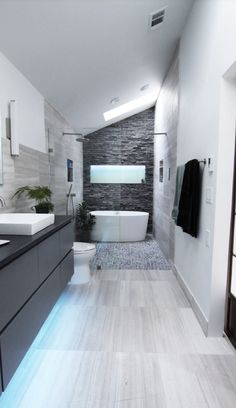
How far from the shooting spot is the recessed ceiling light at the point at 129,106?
452 cm

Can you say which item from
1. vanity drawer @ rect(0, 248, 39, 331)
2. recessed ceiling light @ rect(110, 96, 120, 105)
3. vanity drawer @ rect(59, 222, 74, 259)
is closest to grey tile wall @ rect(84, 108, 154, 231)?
recessed ceiling light @ rect(110, 96, 120, 105)

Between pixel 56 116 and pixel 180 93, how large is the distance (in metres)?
1.88

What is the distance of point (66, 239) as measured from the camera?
2234 millimetres

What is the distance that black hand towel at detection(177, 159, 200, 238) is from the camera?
217cm

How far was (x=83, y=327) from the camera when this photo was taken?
2.01 metres

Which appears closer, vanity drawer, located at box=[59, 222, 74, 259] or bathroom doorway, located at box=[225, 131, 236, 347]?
bathroom doorway, located at box=[225, 131, 236, 347]

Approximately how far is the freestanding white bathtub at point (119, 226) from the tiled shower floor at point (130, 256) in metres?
0.13

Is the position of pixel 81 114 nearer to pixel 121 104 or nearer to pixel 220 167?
pixel 121 104

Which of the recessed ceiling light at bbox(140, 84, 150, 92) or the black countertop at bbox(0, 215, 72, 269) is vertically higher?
the recessed ceiling light at bbox(140, 84, 150, 92)

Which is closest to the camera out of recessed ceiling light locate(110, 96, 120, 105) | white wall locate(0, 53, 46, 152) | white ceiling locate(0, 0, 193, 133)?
white ceiling locate(0, 0, 193, 133)

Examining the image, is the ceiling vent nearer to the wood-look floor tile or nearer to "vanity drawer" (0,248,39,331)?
"vanity drawer" (0,248,39,331)

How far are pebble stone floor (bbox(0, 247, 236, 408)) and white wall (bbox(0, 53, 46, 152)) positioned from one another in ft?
5.88

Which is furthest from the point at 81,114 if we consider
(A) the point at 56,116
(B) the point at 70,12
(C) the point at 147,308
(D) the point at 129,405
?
(D) the point at 129,405

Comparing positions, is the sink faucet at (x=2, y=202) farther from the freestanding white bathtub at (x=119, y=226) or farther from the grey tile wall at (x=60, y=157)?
the freestanding white bathtub at (x=119, y=226)
